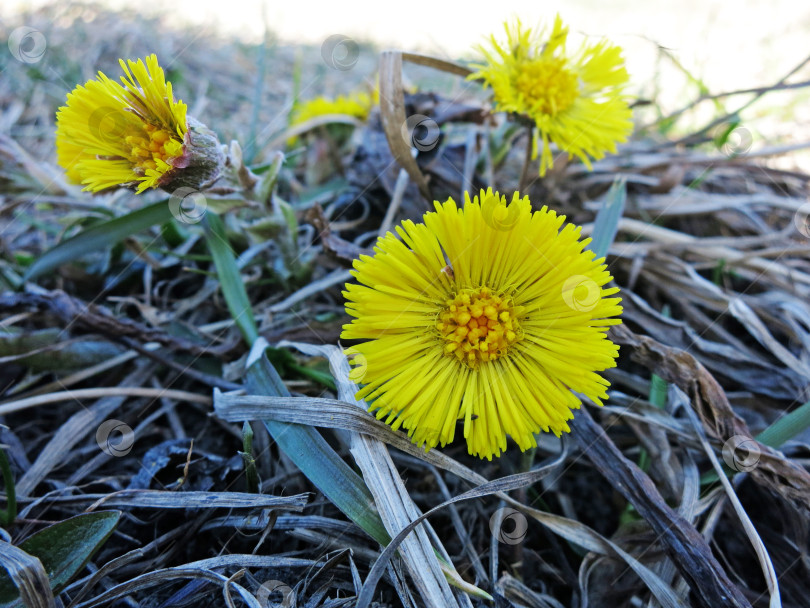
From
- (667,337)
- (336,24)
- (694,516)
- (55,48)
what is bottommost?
(694,516)

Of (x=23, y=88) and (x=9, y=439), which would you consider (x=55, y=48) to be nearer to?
(x=23, y=88)

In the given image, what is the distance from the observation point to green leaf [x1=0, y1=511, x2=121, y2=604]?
0.89m

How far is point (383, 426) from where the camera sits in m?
0.94

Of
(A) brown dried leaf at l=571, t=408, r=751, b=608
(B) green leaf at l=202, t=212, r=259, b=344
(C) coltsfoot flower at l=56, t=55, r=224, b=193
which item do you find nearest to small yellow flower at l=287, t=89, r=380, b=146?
(B) green leaf at l=202, t=212, r=259, b=344

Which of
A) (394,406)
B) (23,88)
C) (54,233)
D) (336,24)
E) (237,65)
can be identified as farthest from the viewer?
(336,24)

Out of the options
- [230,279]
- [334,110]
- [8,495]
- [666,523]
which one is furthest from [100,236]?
[666,523]

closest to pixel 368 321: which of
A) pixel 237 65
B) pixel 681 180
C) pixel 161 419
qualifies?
pixel 161 419

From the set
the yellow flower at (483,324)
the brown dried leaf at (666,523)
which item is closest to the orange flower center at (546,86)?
the yellow flower at (483,324)

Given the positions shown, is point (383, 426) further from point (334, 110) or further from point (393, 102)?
point (334, 110)

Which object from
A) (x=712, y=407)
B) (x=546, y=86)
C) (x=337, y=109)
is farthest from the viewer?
(x=337, y=109)

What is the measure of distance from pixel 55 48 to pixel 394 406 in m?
2.55

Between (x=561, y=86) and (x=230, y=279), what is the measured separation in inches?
35.6

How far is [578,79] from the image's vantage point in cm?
132

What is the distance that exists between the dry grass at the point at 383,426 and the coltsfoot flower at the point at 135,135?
238mm
